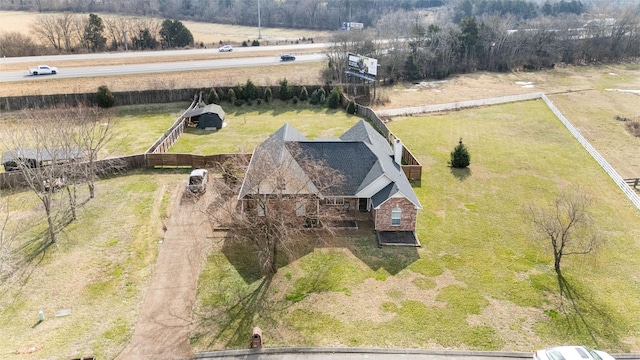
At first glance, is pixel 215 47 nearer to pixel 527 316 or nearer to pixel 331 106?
pixel 331 106

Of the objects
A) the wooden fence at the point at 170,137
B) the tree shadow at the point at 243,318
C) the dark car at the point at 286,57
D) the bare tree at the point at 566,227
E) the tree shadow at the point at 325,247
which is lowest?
the tree shadow at the point at 243,318

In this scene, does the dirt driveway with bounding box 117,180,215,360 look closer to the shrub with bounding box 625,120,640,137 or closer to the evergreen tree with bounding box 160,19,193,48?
the shrub with bounding box 625,120,640,137

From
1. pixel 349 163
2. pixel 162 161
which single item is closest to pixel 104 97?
pixel 162 161

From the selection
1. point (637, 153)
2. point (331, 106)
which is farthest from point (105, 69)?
point (637, 153)

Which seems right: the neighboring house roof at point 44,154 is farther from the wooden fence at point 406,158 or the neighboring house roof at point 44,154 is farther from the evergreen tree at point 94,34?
the evergreen tree at point 94,34

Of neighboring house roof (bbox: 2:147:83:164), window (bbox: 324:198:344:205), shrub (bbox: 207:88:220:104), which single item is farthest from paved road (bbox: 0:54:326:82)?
window (bbox: 324:198:344:205)

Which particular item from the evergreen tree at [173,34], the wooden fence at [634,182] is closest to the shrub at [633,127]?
the wooden fence at [634,182]

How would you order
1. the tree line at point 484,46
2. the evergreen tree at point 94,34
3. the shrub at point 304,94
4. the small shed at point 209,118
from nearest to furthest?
the small shed at point 209,118 → the shrub at point 304,94 → the tree line at point 484,46 → the evergreen tree at point 94,34
